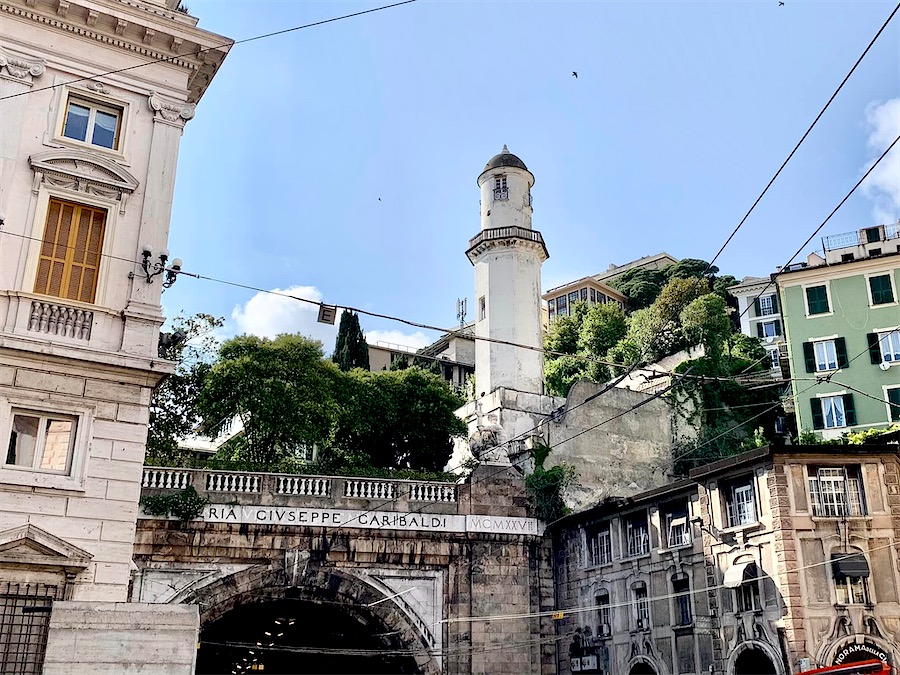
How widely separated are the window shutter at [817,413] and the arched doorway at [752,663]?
15.5 meters

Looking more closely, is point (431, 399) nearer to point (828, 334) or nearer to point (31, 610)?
point (828, 334)

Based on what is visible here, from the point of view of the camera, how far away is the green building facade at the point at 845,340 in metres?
35.5

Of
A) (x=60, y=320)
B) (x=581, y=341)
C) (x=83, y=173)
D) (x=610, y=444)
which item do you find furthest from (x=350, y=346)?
(x=60, y=320)

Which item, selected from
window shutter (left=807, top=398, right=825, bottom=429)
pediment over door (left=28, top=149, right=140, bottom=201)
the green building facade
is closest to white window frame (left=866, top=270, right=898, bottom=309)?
the green building facade

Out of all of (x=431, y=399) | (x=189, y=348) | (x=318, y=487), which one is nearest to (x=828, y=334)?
(x=431, y=399)

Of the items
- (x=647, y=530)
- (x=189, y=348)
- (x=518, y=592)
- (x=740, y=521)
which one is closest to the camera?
(x=740, y=521)

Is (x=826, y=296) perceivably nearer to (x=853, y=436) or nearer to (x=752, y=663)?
(x=853, y=436)

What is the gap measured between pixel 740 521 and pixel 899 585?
13.1 feet

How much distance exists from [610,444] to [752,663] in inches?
581

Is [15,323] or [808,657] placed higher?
[15,323]

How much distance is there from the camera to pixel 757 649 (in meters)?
22.9

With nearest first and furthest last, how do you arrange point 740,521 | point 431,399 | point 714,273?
point 740,521
point 431,399
point 714,273

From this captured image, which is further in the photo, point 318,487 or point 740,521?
point 318,487

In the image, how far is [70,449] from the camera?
15.3 m
